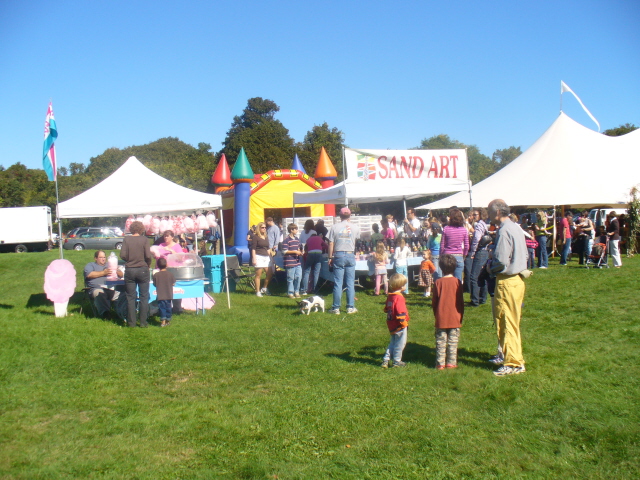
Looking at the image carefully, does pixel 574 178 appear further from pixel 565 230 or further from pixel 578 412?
pixel 578 412

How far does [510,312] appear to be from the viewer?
560 cm

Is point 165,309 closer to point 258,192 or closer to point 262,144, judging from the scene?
point 258,192

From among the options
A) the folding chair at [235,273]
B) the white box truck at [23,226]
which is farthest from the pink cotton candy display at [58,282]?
the white box truck at [23,226]

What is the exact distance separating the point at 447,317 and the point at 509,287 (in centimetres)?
71

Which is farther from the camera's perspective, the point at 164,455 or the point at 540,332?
the point at 540,332

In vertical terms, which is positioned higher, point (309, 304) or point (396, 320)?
point (396, 320)

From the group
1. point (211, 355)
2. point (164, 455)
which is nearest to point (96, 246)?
point (211, 355)

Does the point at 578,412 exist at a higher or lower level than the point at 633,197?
lower

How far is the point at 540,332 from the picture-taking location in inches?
300

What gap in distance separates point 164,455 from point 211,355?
3.01 meters

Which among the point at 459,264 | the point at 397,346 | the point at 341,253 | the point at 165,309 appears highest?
the point at 341,253

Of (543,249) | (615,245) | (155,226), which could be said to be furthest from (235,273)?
(615,245)

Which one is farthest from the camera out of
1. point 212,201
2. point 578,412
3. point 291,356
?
point 212,201

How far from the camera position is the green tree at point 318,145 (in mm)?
50906
